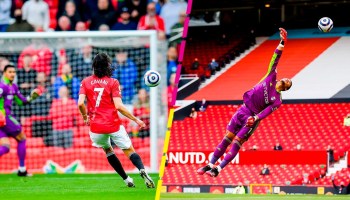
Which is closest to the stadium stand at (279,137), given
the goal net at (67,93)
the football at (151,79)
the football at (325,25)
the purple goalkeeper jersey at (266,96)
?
the goal net at (67,93)

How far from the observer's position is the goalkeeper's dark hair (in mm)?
12078

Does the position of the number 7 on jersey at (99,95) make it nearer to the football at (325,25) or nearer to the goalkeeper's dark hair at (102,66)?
the goalkeeper's dark hair at (102,66)

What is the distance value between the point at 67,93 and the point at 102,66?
654 centimetres

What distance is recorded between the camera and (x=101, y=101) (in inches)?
481

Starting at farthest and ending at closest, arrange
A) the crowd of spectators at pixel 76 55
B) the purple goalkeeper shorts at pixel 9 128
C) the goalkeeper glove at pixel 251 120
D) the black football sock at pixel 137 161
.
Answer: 1. the crowd of spectators at pixel 76 55
2. the purple goalkeeper shorts at pixel 9 128
3. the goalkeeper glove at pixel 251 120
4. the black football sock at pixel 137 161

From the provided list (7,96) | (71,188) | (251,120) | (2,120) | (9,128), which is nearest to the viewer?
(251,120)

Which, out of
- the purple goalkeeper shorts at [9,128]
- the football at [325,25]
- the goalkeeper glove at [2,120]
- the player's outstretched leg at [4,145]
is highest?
the football at [325,25]

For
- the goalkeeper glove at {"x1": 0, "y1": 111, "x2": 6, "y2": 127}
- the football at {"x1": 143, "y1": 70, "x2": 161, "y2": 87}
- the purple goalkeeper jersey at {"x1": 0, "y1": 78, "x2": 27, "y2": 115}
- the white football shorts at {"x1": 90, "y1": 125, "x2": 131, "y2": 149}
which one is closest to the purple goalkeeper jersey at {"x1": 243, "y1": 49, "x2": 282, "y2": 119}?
the football at {"x1": 143, "y1": 70, "x2": 161, "y2": 87}

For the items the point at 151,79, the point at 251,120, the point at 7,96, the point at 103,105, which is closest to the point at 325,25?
the point at 251,120

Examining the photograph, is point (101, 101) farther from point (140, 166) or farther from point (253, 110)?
point (253, 110)

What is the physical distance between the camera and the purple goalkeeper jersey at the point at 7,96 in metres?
15.8

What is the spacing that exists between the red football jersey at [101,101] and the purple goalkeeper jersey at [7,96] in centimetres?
384

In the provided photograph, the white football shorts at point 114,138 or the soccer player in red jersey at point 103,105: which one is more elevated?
the soccer player in red jersey at point 103,105

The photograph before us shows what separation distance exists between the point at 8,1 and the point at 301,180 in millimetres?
7263
